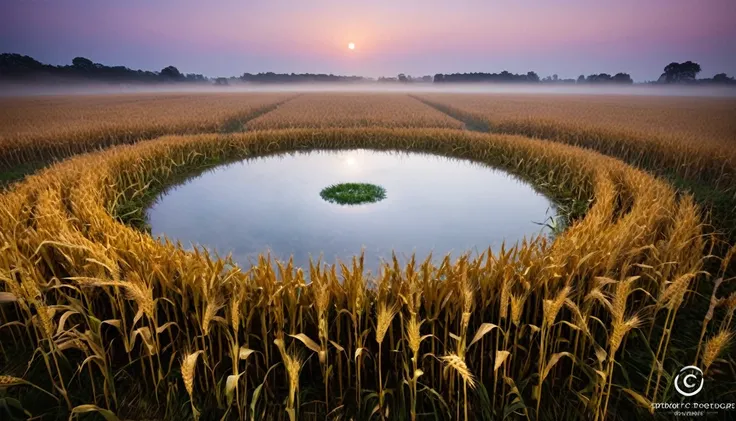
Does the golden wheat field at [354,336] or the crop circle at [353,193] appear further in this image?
the crop circle at [353,193]

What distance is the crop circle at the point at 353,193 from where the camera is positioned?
691 cm

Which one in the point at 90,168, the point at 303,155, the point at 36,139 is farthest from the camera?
the point at 303,155

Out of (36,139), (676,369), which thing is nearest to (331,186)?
(676,369)

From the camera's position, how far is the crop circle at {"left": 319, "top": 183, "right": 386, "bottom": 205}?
6914 millimetres

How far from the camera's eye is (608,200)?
4.87 meters

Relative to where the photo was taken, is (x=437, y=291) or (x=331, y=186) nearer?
(x=437, y=291)

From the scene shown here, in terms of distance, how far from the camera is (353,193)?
7273 mm

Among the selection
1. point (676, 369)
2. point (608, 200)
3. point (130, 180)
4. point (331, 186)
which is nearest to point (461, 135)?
point (331, 186)

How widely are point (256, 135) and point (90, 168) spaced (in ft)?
21.0

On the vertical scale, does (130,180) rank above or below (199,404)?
above

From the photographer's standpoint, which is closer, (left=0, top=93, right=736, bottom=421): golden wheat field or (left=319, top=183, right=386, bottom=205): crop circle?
(left=0, top=93, right=736, bottom=421): golden wheat field

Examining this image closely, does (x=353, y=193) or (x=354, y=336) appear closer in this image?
(x=354, y=336)

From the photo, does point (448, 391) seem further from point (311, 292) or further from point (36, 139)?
point (36, 139)

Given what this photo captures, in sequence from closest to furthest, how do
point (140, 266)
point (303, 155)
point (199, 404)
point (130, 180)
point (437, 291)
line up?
point (199, 404) < point (437, 291) < point (140, 266) < point (130, 180) < point (303, 155)
